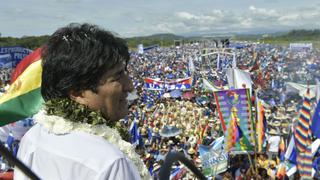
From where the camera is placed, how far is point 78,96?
1337 mm

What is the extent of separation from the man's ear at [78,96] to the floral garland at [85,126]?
0.04 ft

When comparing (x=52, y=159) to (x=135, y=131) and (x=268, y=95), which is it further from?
(x=268, y=95)

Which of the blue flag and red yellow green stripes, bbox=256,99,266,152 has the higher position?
the blue flag

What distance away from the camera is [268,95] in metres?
19.8

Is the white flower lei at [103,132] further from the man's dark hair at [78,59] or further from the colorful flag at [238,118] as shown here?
the colorful flag at [238,118]

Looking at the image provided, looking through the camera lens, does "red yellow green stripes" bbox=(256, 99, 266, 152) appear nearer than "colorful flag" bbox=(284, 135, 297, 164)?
No

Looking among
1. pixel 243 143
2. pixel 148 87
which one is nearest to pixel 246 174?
pixel 243 143

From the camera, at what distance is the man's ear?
4.35 ft

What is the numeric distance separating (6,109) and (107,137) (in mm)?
3129

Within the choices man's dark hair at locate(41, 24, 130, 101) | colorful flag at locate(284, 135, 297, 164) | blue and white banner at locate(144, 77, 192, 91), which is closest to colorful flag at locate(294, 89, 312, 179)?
colorful flag at locate(284, 135, 297, 164)

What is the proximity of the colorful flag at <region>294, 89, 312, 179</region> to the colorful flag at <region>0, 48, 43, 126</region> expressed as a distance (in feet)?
14.2

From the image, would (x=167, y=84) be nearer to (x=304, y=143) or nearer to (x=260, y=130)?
(x=260, y=130)

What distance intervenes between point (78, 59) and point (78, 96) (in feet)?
0.34

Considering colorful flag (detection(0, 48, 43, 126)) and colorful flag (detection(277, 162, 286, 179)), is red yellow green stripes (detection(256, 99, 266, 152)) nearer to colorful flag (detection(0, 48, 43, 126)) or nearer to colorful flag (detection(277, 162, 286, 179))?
colorful flag (detection(277, 162, 286, 179))
